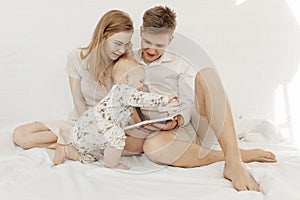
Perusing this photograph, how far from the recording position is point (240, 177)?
128 cm

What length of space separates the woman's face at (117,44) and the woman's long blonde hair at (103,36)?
0.07ft

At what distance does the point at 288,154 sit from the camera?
1614 millimetres

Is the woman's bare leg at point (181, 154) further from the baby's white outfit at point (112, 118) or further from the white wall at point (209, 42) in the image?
the white wall at point (209, 42)

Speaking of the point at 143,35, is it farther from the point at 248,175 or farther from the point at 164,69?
the point at 248,175

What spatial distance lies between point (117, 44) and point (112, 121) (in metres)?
0.30

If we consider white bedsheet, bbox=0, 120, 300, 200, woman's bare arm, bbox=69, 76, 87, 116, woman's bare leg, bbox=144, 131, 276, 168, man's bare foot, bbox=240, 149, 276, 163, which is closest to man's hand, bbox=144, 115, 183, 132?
woman's bare leg, bbox=144, 131, 276, 168

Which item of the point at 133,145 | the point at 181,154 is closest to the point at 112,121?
the point at 133,145

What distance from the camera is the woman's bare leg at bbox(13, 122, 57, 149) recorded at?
1730 millimetres

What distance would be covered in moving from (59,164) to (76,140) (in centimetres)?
11

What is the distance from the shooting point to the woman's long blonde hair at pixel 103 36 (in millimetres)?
1618

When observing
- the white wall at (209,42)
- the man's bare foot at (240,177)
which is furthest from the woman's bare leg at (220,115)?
the white wall at (209,42)

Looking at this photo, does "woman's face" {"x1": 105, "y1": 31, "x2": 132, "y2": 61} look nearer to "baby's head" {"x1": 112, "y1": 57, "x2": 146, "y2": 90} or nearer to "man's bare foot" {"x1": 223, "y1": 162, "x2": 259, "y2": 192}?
"baby's head" {"x1": 112, "y1": 57, "x2": 146, "y2": 90}

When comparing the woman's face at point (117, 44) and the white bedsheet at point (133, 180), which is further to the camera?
the woman's face at point (117, 44)

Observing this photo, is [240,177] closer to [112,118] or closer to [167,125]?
[167,125]
